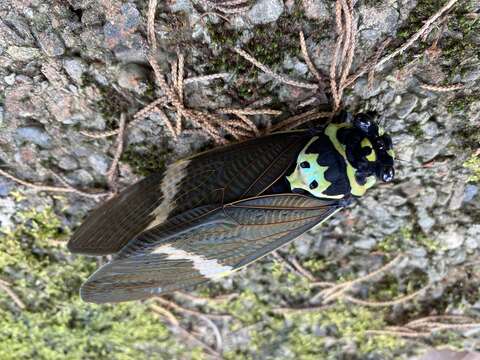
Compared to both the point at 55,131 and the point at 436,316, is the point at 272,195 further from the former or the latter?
the point at 436,316

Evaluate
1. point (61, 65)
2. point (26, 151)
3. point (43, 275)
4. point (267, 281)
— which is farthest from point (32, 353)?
point (61, 65)

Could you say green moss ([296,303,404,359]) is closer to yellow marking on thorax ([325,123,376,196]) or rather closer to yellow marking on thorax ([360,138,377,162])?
yellow marking on thorax ([325,123,376,196])

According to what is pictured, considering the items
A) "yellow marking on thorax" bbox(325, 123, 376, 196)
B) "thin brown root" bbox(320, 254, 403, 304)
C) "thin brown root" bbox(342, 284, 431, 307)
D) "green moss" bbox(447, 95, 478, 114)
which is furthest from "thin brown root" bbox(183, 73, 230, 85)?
"thin brown root" bbox(342, 284, 431, 307)

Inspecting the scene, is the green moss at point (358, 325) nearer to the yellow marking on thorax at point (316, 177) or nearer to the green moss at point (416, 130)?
the yellow marking on thorax at point (316, 177)

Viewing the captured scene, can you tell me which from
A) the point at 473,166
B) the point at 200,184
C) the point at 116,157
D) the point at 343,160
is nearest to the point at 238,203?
the point at 200,184

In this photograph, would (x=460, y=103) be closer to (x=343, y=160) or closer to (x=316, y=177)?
(x=343, y=160)

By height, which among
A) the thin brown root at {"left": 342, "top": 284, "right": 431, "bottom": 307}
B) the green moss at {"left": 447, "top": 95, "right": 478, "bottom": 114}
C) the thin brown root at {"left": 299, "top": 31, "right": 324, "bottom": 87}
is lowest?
the thin brown root at {"left": 342, "top": 284, "right": 431, "bottom": 307}
